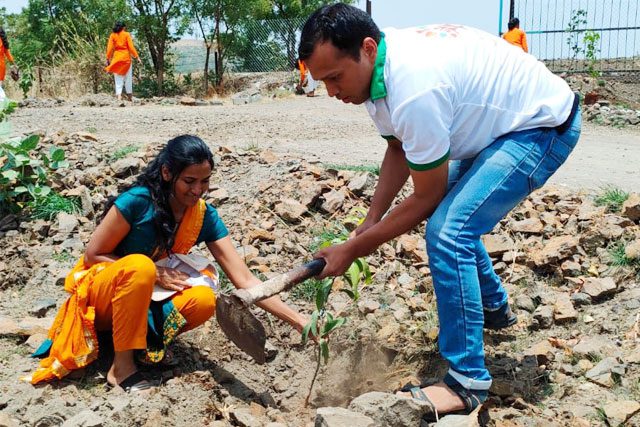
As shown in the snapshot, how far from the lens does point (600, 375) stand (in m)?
2.87

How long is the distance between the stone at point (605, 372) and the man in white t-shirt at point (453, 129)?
64 cm

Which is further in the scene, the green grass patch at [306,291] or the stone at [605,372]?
the green grass patch at [306,291]

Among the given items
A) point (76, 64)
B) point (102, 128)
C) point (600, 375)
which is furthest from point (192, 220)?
point (76, 64)

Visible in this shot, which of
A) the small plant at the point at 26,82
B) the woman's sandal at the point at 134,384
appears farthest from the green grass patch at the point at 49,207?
the small plant at the point at 26,82

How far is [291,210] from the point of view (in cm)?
439

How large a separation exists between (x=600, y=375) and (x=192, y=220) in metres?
1.76

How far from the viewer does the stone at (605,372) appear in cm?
283

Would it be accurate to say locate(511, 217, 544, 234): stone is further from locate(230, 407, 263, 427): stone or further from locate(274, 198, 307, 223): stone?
locate(230, 407, 263, 427): stone

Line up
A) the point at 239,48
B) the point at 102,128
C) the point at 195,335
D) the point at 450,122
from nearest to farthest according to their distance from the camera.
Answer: the point at 450,122, the point at 195,335, the point at 102,128, the point at 239,48

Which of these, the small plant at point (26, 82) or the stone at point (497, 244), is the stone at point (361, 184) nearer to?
the stone at point (497, 244)

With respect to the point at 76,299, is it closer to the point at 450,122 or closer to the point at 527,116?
the point at 450,122

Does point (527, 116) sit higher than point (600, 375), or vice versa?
point (527, 116)

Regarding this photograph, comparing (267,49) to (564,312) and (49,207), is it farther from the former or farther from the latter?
(564,312)

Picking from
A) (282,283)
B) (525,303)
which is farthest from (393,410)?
(525,303)
